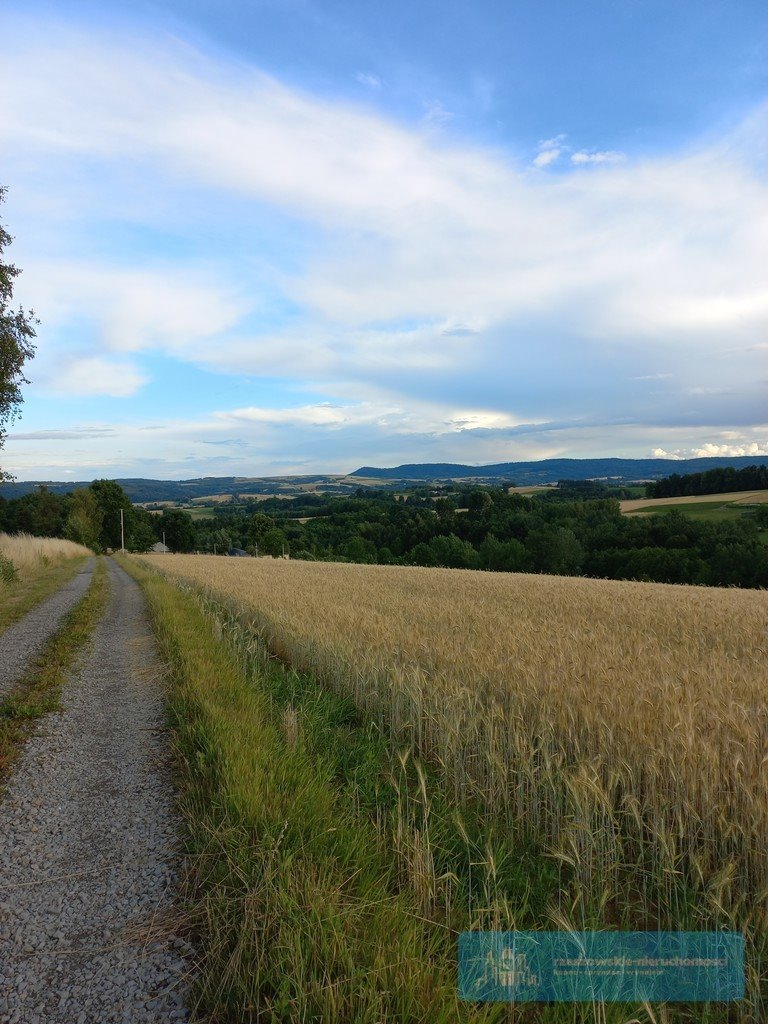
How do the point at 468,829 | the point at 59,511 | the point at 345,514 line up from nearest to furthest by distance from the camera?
the point at 468,829 → the point at 59,511 → the point at 345,514

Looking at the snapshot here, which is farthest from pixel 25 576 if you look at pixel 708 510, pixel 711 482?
pixel 711 482

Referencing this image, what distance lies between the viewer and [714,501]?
8562cm

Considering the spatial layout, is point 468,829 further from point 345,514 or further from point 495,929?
point 345,514

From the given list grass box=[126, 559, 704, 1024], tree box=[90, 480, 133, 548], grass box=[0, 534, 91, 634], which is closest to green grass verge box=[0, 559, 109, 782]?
grass box=[126, 559, 704, 1024]

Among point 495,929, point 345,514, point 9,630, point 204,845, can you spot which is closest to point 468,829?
point 495,929

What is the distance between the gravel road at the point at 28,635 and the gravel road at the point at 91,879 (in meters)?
2.87

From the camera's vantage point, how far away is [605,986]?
2.63 metres

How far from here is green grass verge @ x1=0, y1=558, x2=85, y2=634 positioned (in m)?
14.4

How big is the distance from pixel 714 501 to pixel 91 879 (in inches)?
3828

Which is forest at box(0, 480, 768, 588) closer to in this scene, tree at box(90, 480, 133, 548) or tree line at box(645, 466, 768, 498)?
A: tree at box(90, 480, 133, 548)

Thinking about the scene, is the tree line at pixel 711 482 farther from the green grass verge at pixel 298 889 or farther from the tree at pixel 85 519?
the green grass verge at pixel 298 889

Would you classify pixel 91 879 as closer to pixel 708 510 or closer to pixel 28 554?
pixel 28 554

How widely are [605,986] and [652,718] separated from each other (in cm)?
246

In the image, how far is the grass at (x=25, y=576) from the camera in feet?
51.8
